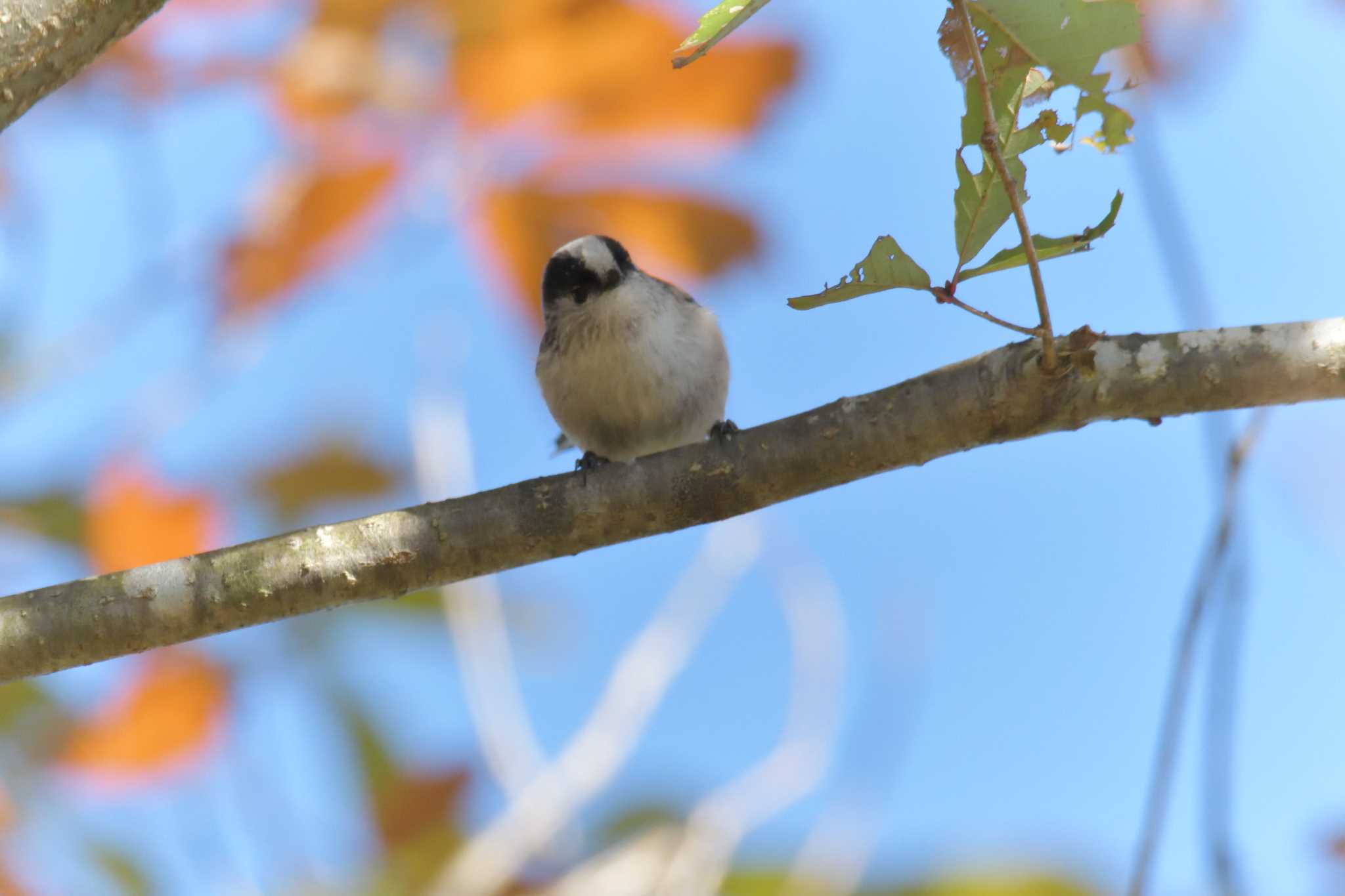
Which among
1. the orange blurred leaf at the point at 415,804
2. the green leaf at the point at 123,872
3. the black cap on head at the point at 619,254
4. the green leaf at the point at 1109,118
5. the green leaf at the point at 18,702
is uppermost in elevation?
the black cap on head at the point at 619,254

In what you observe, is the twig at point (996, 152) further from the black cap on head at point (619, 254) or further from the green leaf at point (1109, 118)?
the black cap on head at point (619, 254)

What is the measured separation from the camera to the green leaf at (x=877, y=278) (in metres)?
1.61

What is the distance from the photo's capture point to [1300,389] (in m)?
1.78

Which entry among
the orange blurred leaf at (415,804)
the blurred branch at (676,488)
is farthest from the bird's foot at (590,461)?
the orange blurred leaf at (415,804)

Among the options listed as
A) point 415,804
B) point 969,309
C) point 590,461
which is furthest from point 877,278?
point 415,804

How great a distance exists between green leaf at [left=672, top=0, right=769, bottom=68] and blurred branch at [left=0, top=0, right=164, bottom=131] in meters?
0.95

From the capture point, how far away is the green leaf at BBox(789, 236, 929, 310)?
1.61 metres

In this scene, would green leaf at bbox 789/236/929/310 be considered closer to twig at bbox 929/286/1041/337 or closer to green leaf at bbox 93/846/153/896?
twig at bbox 929/286/1041/337

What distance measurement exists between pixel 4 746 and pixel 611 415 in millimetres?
2376

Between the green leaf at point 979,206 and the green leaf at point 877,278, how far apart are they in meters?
0.08

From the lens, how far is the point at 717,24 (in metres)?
1.37

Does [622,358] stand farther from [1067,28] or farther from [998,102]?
[1067,28]

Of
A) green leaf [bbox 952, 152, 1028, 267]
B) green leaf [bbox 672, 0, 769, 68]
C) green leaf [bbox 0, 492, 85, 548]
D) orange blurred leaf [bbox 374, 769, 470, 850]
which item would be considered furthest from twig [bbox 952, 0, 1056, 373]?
green leaf [bbox 0, 492, 85, 548]

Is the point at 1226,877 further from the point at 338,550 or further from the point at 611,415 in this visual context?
the point at 611,415
